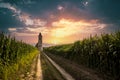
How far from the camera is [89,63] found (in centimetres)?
2812

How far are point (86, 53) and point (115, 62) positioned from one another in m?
11.4

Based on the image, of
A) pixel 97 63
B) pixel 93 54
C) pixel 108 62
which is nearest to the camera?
pixel 108 62

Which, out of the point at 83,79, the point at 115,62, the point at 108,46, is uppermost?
the point at 108,46

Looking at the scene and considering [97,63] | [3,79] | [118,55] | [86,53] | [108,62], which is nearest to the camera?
[3,79]

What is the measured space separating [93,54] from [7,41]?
10491 millimetres

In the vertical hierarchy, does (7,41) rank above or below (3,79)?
above

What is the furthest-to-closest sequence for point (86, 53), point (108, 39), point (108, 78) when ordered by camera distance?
point (86, 53) < point (108, 39) < point (108, 78)

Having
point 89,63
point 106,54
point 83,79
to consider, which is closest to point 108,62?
point 106,54

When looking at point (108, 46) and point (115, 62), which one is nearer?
point (115, 62)

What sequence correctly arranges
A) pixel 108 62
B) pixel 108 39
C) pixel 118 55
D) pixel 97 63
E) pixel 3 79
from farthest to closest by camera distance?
pixel 97 63
pixel 108 39
pixel 108 62
pixel 118 55
pixel 3 79

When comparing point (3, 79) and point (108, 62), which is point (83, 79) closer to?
point (108, 62)

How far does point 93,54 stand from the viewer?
2677 centimetres

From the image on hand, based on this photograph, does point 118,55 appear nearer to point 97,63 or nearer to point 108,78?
point 108,78

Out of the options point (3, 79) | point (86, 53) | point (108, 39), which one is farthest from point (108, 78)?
point (86, 53)
